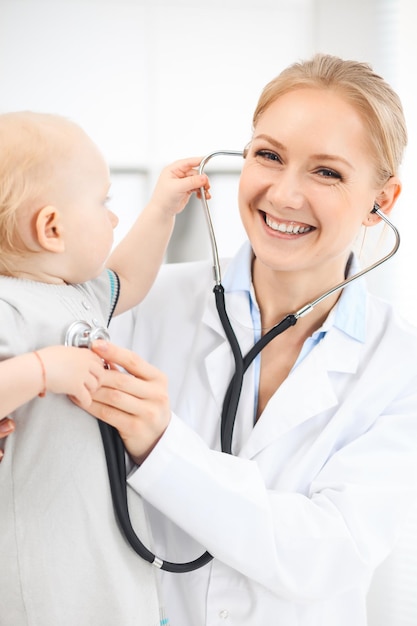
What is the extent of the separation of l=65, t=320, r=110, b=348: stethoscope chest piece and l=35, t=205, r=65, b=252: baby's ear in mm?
100

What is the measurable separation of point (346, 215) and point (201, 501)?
1.70 ft

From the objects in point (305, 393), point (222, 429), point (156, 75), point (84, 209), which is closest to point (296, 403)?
point (305, 393)

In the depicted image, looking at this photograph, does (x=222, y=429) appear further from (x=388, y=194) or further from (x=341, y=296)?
(x=388, y=194)

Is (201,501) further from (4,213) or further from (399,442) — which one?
(4,213)

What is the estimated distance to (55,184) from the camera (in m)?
0.97

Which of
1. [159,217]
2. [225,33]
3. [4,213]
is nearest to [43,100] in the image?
[225,33]

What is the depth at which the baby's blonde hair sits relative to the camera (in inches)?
36.4

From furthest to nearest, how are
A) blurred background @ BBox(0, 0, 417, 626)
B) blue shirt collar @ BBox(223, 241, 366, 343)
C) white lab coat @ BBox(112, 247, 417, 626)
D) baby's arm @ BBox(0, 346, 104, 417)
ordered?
1. blurred background @ BBox(0, 0, 417, 626)
2. blue shirt collar @ BBox(223, 241, 366, 343)
3. white lab coat @ BBox(112, 247, 417, 626)
4. baby's arm @ BBox(0, 346, 104, 417)

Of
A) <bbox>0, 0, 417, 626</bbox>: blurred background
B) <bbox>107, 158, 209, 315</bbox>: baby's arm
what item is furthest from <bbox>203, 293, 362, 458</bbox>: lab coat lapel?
<bbox>0, 0, 417, 626</bbox>: blurred background

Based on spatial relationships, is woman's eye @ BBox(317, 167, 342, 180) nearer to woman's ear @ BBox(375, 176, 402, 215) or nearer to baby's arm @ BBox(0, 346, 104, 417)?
woman's ear @ BBox(375, 176, 402, 215)

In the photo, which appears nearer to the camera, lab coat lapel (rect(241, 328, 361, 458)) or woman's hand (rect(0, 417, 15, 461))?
woman's hand (rect(0, 417, 15, 461))

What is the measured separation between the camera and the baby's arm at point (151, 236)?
131 centimetres

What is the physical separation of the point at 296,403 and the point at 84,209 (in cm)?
47

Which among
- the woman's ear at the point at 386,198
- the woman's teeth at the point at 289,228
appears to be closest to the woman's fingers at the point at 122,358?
the woman's teeth at the point at 289,228
